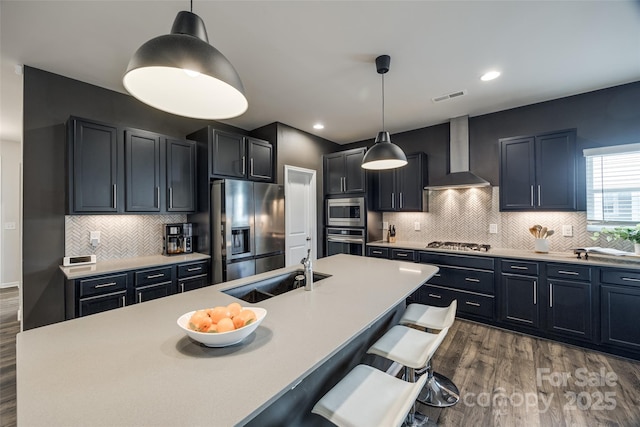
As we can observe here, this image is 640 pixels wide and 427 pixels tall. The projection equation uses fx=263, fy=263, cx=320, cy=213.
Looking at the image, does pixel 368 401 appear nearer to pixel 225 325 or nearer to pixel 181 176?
pixel 225 325

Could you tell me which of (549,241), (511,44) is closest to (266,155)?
(511,44)

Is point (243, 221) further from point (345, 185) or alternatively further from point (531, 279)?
point (531, 279)

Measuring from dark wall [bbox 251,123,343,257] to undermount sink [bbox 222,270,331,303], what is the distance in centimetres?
206

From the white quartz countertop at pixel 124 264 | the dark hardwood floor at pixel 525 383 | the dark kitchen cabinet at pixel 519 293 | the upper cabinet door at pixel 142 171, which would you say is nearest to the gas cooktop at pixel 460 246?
the dark kitchen cabinet at pixel 519 293

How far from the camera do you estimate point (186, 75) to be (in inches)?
51.3

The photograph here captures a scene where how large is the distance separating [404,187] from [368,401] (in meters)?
3.48

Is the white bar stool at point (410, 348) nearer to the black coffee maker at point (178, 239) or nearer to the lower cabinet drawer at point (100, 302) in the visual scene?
the lower cabinet drawer at point (100, 302)

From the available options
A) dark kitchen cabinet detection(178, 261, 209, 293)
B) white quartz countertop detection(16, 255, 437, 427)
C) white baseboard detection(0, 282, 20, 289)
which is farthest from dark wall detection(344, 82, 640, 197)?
white baseboard detection(0, 282, 20, 289)

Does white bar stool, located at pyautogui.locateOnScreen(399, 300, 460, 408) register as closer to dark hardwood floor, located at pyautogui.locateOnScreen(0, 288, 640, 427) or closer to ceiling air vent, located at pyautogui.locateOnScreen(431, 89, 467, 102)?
dark hardwood floor, located at pyautogui.locateOnScreen(0, 288, 640, 427)

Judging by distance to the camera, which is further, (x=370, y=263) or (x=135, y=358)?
(x=370, y=263)

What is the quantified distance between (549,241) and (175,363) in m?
4.15

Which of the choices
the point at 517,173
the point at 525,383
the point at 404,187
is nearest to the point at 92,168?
the point at 404,187

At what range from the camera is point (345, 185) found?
14.9 feet

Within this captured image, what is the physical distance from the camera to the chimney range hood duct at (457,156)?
3.73 metres
